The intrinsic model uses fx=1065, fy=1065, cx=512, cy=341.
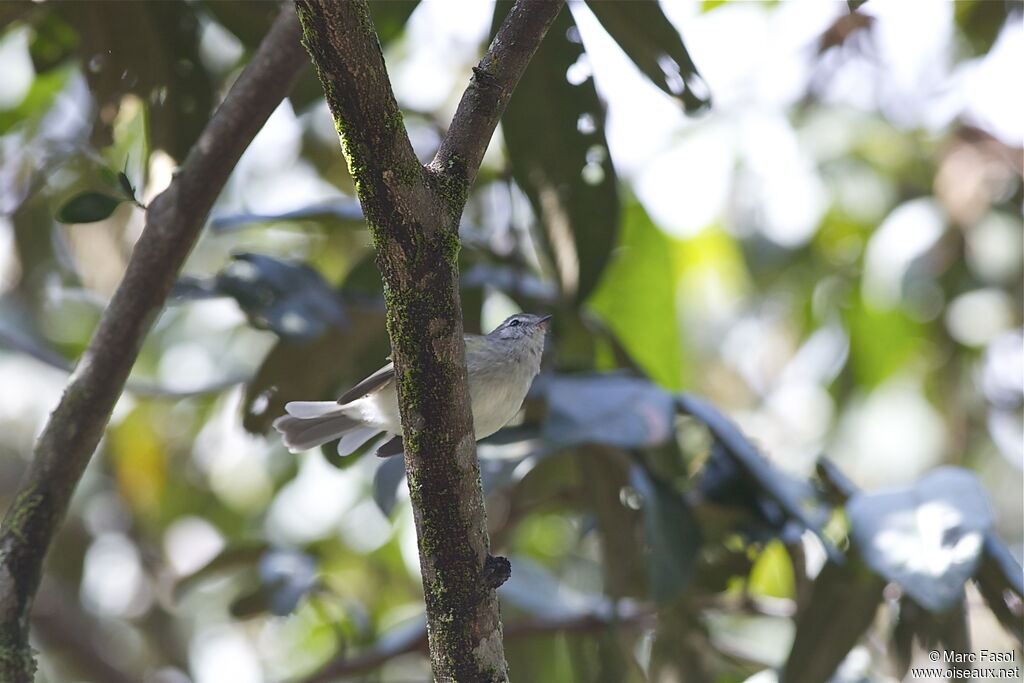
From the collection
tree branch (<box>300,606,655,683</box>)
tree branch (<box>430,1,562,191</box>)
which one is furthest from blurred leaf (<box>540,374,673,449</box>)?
tree branch (<box>430,1,562,191</box>)

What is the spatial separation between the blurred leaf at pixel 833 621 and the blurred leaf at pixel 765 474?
0.28 feet

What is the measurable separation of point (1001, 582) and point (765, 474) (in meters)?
0.71

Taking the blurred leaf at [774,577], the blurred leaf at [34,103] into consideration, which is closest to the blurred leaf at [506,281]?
the blurred leaf at [774,577]

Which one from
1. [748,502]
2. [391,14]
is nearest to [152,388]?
[391,14]

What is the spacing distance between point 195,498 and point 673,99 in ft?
13.9

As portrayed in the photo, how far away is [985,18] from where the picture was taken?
16.8 feet

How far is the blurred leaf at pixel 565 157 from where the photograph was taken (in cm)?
326

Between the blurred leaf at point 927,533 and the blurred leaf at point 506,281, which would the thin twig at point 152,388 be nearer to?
the blurred leaf at point 506,281

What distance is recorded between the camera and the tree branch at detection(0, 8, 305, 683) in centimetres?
236

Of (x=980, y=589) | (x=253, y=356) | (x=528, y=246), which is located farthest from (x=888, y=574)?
(x=253, y=356)

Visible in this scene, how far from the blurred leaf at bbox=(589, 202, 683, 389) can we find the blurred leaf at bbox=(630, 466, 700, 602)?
1158mm

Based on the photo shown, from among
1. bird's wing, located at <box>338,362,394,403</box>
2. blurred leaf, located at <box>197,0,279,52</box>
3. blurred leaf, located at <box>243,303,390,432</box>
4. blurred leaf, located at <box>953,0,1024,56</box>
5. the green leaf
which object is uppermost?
blurred leaf, located at <box>953,0,1024,56</box>

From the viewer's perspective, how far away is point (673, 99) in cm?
325

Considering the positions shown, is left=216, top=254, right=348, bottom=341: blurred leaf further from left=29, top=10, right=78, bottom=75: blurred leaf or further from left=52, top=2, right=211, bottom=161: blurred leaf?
left=29, top=10, right=78, bottom=75: blurred leaf
